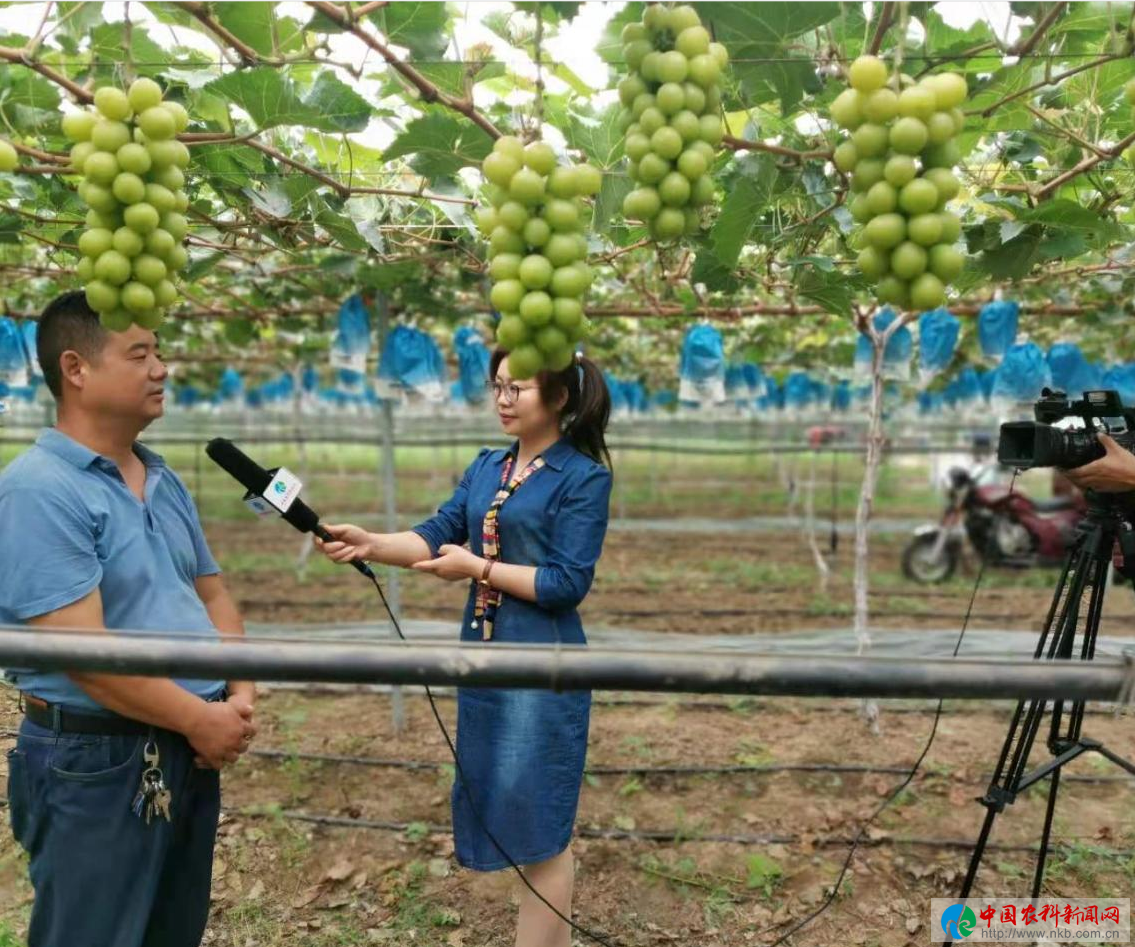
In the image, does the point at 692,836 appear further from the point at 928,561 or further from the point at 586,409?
the point at 928,561

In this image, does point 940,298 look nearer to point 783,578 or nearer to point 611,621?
point 611,621

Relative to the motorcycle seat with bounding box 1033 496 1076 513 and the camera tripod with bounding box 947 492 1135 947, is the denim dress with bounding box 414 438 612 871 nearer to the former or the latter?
the camera tripod with bounding box 947 492 1135 947

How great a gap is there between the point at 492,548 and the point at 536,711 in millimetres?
419

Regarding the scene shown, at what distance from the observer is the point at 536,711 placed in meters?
2.09

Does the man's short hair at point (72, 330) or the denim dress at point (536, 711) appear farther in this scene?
the denim dress at point (536, 711)

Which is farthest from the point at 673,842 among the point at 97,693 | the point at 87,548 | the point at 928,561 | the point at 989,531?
the point at 989,531

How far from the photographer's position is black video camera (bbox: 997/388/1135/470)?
2049mm

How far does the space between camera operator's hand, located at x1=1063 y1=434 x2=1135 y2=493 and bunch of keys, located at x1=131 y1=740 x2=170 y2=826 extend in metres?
2.21

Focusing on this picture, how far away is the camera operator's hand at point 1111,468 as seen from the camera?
208 centimetres

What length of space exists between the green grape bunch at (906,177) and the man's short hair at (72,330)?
4.84ft

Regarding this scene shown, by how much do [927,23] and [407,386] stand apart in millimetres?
3247

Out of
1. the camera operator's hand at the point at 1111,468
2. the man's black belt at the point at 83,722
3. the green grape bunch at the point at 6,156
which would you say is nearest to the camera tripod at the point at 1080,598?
the camera operator's hand at the point at 1111,468

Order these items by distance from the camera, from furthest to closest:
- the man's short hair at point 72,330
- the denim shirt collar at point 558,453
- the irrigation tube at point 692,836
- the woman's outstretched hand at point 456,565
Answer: the irrigation tube at point 692,836 → the denim shirt collar at point 558,453 → the woman's outstretched hand at point 456,565 → the man's short hair at point 72,330

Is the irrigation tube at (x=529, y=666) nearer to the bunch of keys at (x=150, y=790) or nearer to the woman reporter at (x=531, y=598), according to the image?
the bunch of keys at (x=150, y=790)
